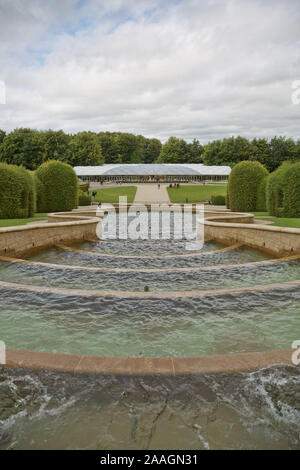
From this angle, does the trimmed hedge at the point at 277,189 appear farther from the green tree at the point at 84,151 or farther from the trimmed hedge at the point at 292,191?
the green tree at the point at 84,151

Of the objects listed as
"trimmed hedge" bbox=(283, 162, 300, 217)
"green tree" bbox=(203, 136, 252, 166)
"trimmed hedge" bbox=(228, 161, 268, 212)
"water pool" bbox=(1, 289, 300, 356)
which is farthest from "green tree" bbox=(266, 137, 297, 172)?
"water pool" bbox=(1, 289, 300, 356)

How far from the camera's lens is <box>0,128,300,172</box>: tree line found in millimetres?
65375

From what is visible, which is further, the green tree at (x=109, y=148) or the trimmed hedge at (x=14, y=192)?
the green tree at (x=109, y=148)

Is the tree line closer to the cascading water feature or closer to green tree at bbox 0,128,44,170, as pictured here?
green tree at bbox 0,128,44,170

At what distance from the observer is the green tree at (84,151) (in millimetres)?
73438

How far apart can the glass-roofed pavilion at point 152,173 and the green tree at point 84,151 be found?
5883 mm

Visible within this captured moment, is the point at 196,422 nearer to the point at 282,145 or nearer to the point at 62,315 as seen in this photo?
the point at 62,315

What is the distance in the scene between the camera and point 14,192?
16.4 meters

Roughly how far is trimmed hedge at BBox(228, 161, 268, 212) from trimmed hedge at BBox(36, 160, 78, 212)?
11.6 m

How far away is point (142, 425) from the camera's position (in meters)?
2.87

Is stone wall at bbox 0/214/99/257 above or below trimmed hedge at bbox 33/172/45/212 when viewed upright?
below

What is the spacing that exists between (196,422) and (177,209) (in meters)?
23.3

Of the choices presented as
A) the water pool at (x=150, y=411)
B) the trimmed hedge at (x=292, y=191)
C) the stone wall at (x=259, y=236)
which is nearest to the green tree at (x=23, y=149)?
the trimmed hedge at (x=292, y=191)
